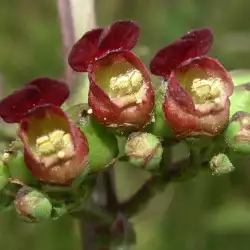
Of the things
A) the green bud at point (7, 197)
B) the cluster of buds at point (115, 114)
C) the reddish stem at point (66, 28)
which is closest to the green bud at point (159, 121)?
the cluster of buds at point (115, 114)

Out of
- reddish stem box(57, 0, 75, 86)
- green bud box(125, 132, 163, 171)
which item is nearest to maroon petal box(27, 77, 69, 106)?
green bud box(125, 132, 163, 171)

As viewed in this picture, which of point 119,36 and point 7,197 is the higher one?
point 119,36

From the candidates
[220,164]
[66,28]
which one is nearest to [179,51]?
[220,164]

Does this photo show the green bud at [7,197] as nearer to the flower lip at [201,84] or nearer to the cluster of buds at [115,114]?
the cluster of buds at [115,114]

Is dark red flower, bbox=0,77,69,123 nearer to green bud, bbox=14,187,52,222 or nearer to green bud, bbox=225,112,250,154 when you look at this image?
green bud, bbox=14,187,52,222

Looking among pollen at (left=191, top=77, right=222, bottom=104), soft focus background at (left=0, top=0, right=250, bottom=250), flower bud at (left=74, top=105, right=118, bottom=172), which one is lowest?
soft focus background at (left=0, top=0, right=250, bottom=250)

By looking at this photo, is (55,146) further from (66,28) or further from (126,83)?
(66,28)

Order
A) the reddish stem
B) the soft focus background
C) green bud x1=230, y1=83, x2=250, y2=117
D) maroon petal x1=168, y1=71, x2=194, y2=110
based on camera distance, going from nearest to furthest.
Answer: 1. maroon petal x1=168, y1=71, x2=194, y2=110
2. green bud x1=230, y1=83, x2=250, y2=117
3. the reddish stem
4. the soft focus background
